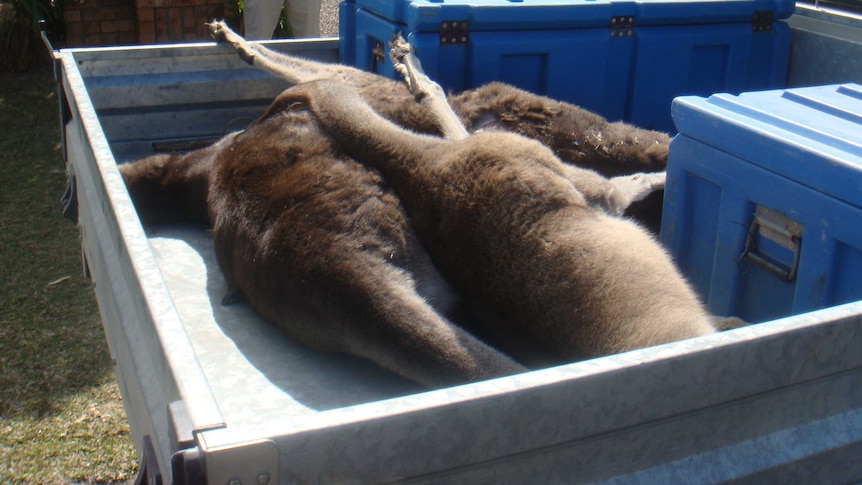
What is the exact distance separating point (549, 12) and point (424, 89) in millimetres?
722

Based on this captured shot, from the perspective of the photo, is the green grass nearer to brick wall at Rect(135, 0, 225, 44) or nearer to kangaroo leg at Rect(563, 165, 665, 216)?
kangaroo leg at Rect(563, 165, 665, 216)

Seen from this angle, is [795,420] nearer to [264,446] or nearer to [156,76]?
Answer: [264,446]

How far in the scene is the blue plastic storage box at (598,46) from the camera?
3770 millimetres

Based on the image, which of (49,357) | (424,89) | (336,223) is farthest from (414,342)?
(49,357)

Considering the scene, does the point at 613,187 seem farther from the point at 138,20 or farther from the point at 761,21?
the point at 138,20

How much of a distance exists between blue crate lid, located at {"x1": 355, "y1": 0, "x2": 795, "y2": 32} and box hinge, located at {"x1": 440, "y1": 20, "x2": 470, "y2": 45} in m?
0.02

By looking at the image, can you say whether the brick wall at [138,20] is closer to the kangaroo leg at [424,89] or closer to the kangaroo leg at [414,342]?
the kangaroo leg at [424,89]

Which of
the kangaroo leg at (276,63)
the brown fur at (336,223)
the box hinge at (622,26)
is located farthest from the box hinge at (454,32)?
the box hinge at (622,26)

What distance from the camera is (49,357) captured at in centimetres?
461

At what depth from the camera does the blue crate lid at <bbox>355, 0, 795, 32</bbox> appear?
3.70 meters

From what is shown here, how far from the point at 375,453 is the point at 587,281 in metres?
1.22

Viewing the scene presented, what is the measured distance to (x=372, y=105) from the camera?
11.6 ft

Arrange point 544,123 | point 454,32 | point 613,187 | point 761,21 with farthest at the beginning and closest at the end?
point 761,21, point 454,32, point 544,123, point 613,187

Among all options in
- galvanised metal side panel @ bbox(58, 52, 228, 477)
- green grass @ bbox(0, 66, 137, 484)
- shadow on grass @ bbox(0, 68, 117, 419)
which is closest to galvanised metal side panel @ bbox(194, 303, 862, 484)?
galvanised metal side panel @ bbox(58, 52, 228, 477)
